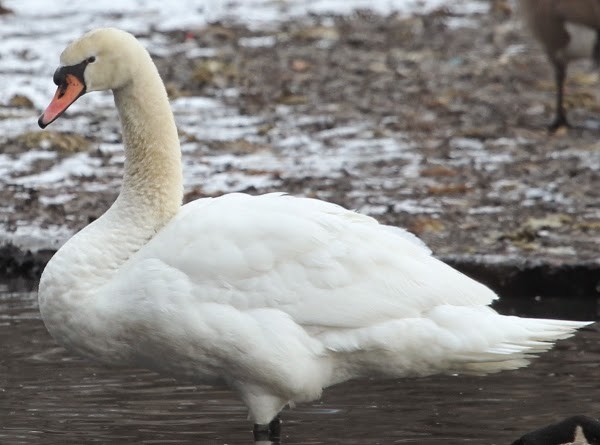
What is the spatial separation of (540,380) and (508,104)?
5.97 meters

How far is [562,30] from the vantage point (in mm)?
11023

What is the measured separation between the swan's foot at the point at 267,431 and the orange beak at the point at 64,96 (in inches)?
54.2

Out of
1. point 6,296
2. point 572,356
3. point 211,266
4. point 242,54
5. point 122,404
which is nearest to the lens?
point 211,266

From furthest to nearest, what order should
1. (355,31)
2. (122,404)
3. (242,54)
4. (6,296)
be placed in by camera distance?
1. (355,31)
2. (242,54)
3. (6,296)
4. (122,404)

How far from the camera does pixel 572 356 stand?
6.57 metres

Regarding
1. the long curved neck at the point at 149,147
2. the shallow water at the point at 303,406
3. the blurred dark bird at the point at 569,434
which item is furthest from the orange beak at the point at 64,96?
the blurred dark bird at the point at 569,434

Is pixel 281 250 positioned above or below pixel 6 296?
above

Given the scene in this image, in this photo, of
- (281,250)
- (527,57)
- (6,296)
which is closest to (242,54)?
(527,57)

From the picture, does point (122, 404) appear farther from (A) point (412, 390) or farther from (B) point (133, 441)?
(A) point (412, 390)

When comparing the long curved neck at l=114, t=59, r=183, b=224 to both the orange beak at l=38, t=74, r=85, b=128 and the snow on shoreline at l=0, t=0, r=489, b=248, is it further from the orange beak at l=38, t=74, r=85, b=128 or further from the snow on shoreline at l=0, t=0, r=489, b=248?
the snow on shoreline at l=0, t=0, r=489, b=248

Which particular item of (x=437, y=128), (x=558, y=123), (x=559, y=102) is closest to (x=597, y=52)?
(x=559, y=102)

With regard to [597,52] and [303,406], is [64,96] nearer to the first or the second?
[303,406]

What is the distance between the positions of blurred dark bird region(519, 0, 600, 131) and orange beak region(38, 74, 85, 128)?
6059 millimetres

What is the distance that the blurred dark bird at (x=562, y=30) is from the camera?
10.9 meters
